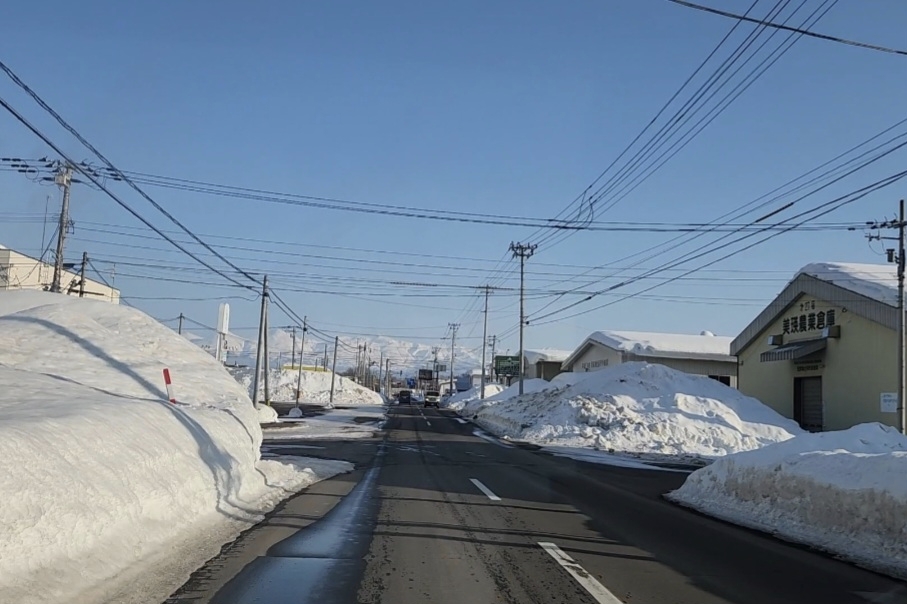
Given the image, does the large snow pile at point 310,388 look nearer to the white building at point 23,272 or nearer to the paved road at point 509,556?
the white building at point 23,272

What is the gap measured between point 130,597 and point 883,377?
32764mm

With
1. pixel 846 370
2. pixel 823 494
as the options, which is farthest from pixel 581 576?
pixel 846 370

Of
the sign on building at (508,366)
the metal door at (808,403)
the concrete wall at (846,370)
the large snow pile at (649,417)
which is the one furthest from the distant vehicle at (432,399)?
the metal door at (808,403)

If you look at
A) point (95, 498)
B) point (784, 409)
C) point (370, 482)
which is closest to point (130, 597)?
point (95, 498)

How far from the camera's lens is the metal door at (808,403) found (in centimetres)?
3678

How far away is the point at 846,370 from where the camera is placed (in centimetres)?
3397

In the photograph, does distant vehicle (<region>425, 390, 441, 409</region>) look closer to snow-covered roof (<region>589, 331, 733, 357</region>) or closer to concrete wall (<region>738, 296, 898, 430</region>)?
snow-covered roof (<region>589, 331, 733, 357</region>)

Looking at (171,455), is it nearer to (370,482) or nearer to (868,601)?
(370,482)

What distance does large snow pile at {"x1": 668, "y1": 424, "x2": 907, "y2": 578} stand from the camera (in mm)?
9476

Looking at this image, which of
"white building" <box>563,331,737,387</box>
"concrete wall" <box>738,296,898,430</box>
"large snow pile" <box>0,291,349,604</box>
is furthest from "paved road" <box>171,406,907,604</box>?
"white building" <box>563,331,737,387</box>

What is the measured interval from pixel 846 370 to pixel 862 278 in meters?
4.26

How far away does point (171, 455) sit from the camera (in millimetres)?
10617

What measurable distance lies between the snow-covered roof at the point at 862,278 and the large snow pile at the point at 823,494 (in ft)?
61.4

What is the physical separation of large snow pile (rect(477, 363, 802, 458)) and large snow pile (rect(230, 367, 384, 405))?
55.8m
